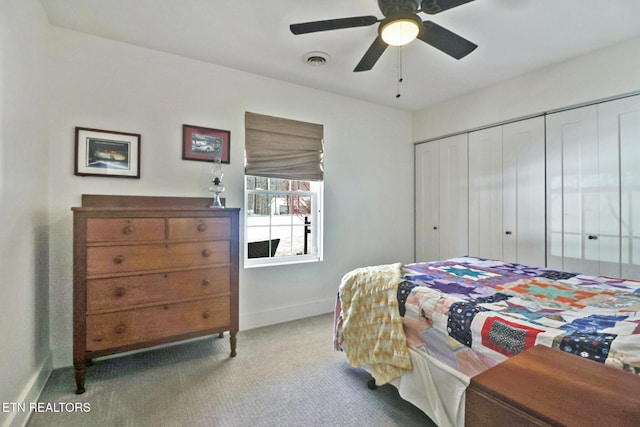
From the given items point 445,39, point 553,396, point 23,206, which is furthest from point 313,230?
point 553,396

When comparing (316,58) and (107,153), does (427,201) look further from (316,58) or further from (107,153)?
(107,153)

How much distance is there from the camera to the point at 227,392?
192 cm

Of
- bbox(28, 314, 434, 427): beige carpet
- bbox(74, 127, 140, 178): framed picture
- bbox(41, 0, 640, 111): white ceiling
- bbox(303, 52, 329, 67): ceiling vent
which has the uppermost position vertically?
bbox(41, 0, 640, 111): white ceiling

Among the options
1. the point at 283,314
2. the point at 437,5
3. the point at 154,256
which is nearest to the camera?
the point at 437,5

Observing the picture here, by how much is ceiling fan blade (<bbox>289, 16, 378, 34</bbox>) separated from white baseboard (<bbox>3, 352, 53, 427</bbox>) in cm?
248

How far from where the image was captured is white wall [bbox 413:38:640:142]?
95.3 inches

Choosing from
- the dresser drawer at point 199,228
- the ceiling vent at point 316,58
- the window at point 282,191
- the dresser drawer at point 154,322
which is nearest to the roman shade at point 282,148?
the window at point 282,191

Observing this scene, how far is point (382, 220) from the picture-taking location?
3.87m

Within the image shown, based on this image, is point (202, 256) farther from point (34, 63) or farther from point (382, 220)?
point (382, 220)

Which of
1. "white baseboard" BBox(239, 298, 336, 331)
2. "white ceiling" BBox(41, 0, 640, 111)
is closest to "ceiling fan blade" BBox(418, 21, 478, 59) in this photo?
"white ceiling" BBox(41, 0, 640, 111)

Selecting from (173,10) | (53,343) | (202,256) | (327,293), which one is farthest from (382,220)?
(53,343)

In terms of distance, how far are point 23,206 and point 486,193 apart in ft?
12.9

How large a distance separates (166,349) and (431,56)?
133 inches

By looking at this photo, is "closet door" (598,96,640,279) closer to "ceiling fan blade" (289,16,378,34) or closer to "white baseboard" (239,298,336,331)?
"ceiling fan blade" (289,16,378,34)
